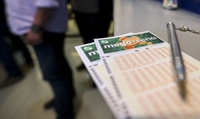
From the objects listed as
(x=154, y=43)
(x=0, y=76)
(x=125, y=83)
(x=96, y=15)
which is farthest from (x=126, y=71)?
(x=0, y=76)

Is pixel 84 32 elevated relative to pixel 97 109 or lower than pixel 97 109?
elevated

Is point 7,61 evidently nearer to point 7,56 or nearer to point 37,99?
point 7,56

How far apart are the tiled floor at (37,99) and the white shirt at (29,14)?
58 cm

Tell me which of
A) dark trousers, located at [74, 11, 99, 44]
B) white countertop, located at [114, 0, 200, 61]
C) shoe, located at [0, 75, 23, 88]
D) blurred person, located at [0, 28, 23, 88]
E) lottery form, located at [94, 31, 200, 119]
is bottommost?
shoe, located at [0, 75, 23, 88]

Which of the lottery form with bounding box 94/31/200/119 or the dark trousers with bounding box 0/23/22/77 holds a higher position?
the lottery form with bounding box 94/31/200/119

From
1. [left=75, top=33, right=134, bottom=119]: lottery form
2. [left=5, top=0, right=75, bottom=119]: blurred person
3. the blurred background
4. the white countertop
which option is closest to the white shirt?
[left=5, top=0, right=75, bottom=119]: blurred person

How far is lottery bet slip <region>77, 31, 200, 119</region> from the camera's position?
0.89ft

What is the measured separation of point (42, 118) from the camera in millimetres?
1123

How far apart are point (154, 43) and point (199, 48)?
13 cm

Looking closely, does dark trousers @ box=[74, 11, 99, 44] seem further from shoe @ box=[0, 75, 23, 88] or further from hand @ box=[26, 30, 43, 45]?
shoe @ box=[0, 75, 23, 88]

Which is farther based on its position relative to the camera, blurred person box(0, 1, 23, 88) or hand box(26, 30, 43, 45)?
blurred person box(0, 1, 23, 88)

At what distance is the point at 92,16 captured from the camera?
1.15 meters

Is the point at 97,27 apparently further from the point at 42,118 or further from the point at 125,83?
the point at 125,83

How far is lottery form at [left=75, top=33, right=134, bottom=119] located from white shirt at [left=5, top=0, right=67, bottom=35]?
381 millimetres
